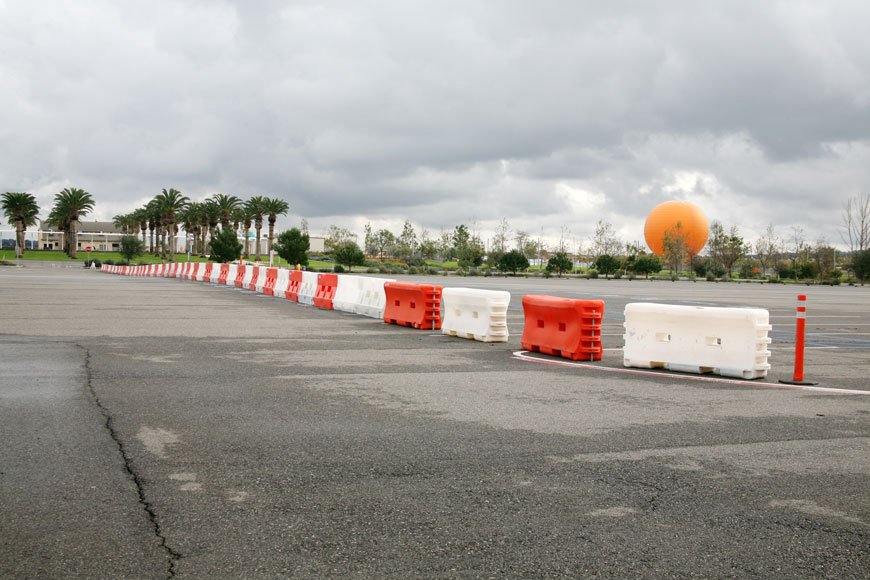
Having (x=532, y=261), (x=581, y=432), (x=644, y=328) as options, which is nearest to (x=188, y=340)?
(x=644, y=328)

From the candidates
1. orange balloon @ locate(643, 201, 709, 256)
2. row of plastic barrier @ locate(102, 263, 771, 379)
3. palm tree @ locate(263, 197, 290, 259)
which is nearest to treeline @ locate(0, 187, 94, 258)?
palm tree @ locate(263, 197, 290, 259)

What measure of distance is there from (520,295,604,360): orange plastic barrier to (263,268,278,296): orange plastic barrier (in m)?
17.2

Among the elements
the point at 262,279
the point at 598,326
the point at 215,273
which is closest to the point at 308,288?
the point at 262,279

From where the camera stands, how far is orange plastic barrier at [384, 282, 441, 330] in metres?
16.3

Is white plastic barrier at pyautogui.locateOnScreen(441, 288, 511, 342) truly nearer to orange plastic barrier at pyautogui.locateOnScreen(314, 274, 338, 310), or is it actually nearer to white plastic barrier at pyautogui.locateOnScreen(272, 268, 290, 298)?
orange plastic barrier at pyautogui.locateOnScreen(314, 274, 338, 310)

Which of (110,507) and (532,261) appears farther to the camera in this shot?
(532,261)

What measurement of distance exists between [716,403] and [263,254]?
16381 cm

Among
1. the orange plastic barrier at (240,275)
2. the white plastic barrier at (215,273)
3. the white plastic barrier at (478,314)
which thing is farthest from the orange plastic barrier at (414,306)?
the white plastic barrier at (215,273)

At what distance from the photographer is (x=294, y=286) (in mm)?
25547

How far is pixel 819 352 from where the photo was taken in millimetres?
13609

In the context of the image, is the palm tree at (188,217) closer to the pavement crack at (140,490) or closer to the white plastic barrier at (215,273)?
the white plastic barrier at (215,273)

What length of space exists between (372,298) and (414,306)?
110 inches

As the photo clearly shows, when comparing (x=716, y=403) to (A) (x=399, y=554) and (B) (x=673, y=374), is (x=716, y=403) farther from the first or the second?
(A) (x=399, y=554)

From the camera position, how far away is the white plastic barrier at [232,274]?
36.0 meters
